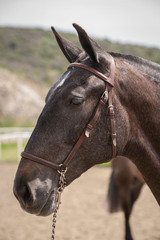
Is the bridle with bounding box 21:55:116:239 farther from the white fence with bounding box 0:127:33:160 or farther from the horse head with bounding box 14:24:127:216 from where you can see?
the white fence with bounding box 0:127:33:160

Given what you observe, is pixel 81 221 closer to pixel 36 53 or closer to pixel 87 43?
pixel 87 43

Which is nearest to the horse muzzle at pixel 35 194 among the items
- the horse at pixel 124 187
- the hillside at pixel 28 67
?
the horse at pixel 124 187

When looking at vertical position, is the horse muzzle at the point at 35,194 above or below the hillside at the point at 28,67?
above

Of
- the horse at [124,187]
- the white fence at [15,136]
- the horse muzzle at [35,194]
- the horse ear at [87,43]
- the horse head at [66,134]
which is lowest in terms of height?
the white fence at [15,136]

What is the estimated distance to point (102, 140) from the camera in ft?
7.55

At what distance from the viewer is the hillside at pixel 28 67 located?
148ft

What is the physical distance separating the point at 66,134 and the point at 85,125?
163mm

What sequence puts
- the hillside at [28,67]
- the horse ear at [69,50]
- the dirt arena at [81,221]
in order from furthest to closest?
1. the hillside at [28,67]
2. the dirt arena at [81,221]
3. the horse ear at [69,50]

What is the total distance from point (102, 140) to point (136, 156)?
40 centimetres

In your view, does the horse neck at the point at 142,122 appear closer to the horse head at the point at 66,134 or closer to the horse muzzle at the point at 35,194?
the horse head at the point at 66,134

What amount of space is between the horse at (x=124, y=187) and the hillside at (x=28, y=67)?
17.2 metres

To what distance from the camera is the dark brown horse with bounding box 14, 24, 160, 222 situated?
7.06 feet

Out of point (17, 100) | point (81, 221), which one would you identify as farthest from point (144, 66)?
point (17, 100)

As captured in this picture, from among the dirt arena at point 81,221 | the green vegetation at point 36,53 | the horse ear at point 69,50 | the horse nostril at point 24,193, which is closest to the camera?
the horse nostril at point 24,193
